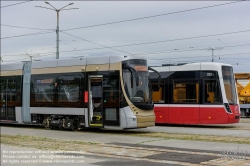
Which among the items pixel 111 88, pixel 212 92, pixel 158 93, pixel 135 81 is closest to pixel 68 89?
pixel 111 88

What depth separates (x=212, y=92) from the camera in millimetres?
20922

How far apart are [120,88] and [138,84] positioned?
0.80 meters

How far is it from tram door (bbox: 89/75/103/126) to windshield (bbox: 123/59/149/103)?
134 cm

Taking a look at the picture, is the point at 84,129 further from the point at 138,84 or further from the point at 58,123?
the point at 138,84

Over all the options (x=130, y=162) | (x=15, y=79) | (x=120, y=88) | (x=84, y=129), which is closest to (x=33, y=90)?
(x=15, y=79)

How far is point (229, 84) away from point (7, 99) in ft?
38.6

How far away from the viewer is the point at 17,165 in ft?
31.9

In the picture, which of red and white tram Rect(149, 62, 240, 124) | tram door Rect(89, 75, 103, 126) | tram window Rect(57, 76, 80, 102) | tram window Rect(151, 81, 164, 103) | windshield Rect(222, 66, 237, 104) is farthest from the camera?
tram window Rect(151, 81, 164, 103)

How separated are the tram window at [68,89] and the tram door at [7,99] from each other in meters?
3.79

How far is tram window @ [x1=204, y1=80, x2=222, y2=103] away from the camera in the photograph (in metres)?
20.7

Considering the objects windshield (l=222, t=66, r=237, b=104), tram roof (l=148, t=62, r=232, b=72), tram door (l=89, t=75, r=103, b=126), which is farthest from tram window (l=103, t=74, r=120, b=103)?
windshield (l=222, t=66, r=237, b=104)

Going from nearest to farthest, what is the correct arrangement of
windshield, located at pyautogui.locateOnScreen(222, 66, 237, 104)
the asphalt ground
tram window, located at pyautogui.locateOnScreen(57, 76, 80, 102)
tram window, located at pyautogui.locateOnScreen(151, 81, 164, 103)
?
the asphalt ground
tram window, located at pyautogui.locateOnScreen(57, 76, 80, 102)
windshield, located at pyautogui.locateOnScreen(222, 66, 237, 104)
tram window, located at pyautogui.locateOnScreen(151, 81, 164, 103)

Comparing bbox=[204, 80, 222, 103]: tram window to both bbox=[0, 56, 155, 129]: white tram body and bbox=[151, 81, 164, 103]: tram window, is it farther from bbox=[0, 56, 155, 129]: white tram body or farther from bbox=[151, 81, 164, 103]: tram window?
bbox=[0, 56, 155, 129]: white tram body

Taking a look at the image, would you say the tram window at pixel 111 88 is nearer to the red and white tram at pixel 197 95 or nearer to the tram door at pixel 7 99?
the red and white tram at pixel 197 95
